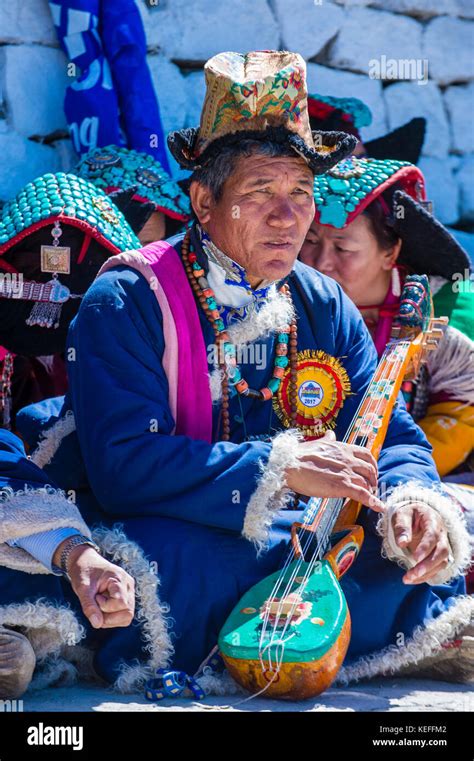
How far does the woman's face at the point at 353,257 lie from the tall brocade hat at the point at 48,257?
91cm

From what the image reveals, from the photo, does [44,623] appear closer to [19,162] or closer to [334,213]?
[334,213]

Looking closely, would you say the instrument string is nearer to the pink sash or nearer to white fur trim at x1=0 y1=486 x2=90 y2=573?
the pink sash

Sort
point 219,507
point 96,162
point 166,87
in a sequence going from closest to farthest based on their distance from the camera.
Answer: point 219,507, point 96,162, point 166,87

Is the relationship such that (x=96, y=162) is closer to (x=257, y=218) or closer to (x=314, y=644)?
(x=257, y=218)

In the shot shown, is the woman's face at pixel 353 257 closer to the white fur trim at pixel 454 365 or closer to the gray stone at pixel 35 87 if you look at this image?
the white fur trim at pixel 454 365

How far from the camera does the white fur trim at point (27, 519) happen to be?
10.4ft

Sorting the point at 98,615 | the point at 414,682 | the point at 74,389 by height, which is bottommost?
the point at 414,682

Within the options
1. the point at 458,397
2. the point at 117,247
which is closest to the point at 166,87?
the point at 117,247

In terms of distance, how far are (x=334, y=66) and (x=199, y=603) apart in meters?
3.81

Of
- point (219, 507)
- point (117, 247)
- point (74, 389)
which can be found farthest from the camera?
point (117, 247)

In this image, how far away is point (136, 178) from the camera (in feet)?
17.0

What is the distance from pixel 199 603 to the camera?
3.41 m

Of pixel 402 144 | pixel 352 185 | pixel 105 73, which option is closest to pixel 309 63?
pixel 402 144
